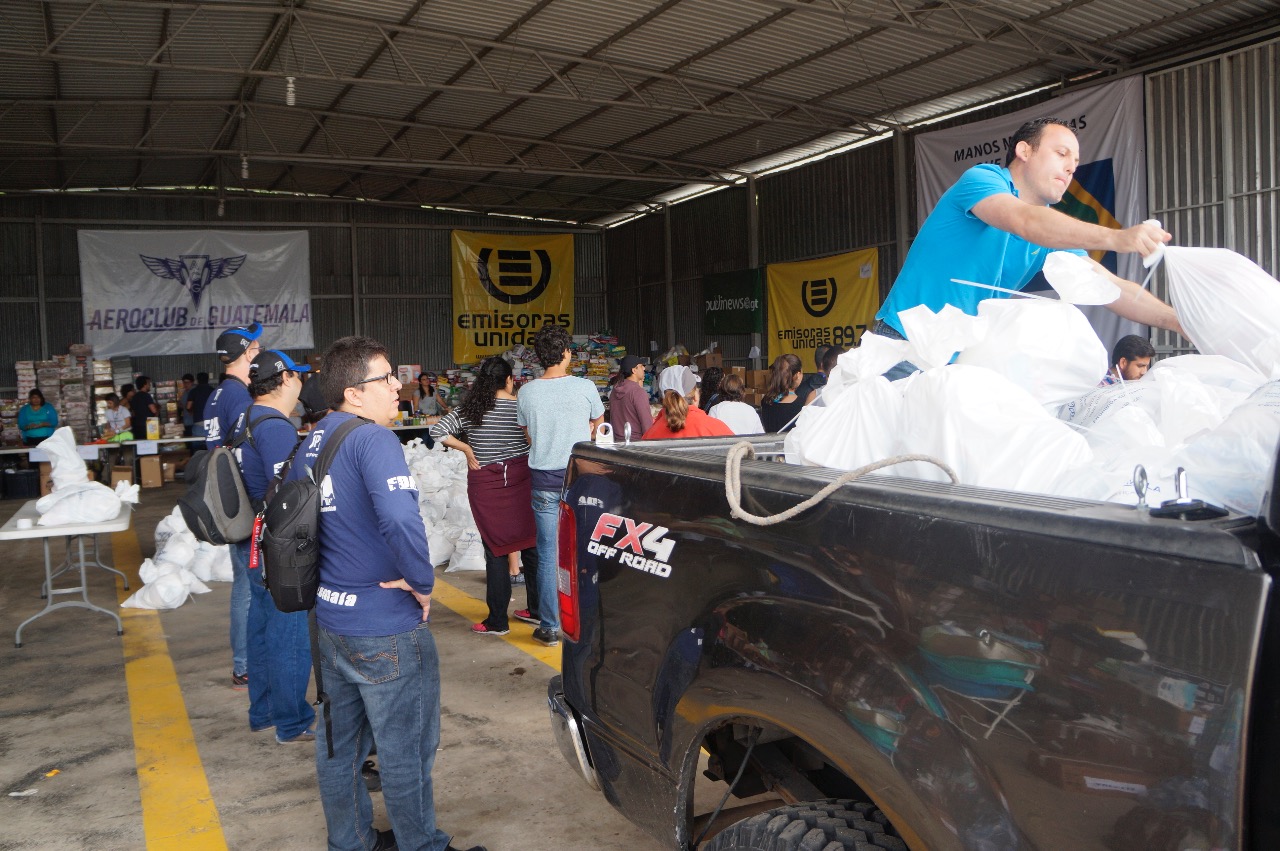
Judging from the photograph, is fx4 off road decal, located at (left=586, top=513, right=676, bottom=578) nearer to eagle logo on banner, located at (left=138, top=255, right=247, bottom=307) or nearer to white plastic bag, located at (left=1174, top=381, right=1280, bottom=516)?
white plastic bag, located at (left=1174, top=381, right=1280, bottom=516)

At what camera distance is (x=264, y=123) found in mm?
14719

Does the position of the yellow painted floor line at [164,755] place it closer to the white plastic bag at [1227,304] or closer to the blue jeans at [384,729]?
the blue jeans at [384,729]

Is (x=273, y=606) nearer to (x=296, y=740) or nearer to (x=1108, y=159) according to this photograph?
(x=296, y=740)

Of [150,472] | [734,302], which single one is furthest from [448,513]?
[734,302]

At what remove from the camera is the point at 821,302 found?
15148mm

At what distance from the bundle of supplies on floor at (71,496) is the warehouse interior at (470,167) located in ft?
2.52

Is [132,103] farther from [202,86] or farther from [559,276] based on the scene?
[559,276]

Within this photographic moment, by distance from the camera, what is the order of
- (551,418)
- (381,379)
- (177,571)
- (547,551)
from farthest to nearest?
(177,571) → (547,551) → (551,418) → (381,379)

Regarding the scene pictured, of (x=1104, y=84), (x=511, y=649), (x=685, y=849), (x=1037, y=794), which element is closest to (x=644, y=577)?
(x=685, y=849)

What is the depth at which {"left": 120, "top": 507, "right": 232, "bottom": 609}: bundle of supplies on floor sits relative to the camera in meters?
6.84

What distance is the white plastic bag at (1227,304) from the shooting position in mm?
1903

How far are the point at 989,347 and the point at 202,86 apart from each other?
43.9ft

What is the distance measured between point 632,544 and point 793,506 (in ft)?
1.83

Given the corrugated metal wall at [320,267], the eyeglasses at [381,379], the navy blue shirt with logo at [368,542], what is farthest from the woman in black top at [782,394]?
the corrugated metal wall at [320,267]
